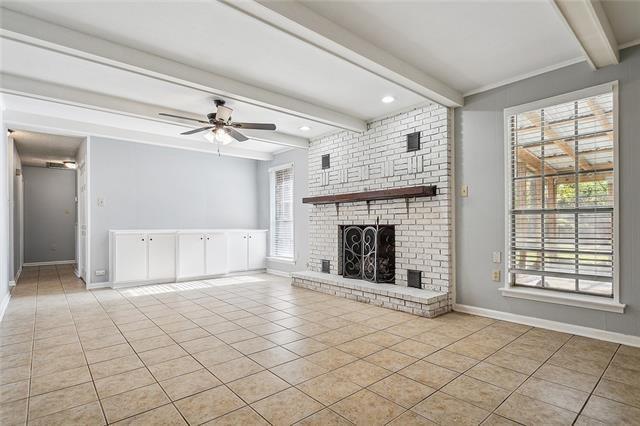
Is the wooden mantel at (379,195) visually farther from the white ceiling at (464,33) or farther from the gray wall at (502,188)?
the white ceiling at (464,33)

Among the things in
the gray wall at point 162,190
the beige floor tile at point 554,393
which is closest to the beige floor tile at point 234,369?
the beige floor tile at point 554,393

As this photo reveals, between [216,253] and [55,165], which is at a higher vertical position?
[55,165]

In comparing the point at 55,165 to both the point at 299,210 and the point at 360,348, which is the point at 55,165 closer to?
the point at 299,210

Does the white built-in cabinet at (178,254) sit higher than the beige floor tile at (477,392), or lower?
higher

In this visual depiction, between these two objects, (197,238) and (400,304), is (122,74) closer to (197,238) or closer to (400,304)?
(197,238)

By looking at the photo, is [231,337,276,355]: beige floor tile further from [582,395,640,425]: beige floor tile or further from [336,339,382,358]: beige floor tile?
[582,395,640,425]: beige floor tile

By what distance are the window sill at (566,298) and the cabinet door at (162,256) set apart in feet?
17.7

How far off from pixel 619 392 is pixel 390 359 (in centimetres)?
150

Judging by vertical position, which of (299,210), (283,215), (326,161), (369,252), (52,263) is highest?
(326,161)

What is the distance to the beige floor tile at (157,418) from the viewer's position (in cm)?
189

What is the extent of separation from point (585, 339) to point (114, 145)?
724 cm

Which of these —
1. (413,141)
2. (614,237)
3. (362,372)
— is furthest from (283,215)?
(614,237)

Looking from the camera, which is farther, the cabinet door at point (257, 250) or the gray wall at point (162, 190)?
the cabinet door at point (257, 250)

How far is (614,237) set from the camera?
3094 mm
